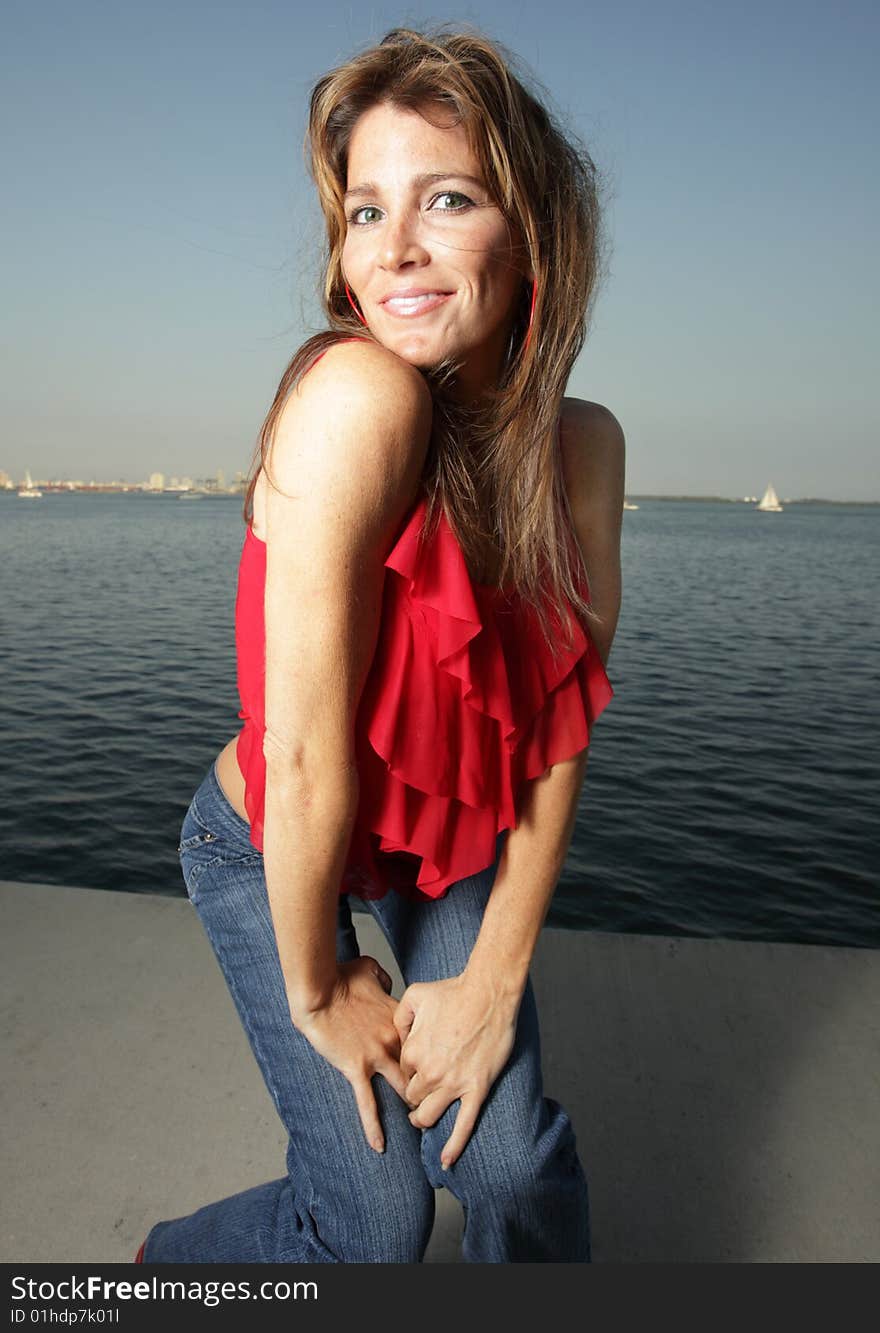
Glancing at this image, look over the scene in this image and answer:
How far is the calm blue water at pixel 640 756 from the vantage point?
4.57m

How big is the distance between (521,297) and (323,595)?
550 millimetres

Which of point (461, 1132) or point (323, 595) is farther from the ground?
point (323, 595)

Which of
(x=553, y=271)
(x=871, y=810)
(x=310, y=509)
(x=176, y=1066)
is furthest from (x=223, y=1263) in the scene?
(x=871, y=810)

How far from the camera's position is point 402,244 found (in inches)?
47.1

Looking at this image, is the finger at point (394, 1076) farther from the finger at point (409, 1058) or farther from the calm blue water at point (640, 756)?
the calm blue water at point (640, 756)

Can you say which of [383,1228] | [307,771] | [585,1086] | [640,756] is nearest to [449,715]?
[307,771]

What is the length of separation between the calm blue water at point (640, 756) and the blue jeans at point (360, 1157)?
9.90ft

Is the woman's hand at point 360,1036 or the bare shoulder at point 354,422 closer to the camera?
Result: the bare shoulder at point 354,422

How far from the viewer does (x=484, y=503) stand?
1.31m

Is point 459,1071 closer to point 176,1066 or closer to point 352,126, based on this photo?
point 176,1066

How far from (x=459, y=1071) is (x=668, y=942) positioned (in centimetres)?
113

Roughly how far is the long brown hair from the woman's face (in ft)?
0.08

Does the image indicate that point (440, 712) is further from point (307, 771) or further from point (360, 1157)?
point (360, 1157)

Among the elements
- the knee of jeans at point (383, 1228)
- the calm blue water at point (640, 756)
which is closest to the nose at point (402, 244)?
the knee of jeans at point (383, 1228)
